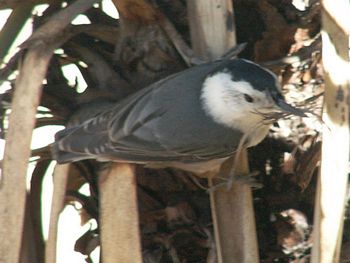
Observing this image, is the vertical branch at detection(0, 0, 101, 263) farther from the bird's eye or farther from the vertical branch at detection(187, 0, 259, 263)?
the bird's eye

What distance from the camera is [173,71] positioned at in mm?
1681

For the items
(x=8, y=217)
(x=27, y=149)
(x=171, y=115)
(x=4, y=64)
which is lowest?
(x=8, y=217)

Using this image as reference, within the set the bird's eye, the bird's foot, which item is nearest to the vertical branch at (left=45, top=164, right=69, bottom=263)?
the bird's foot

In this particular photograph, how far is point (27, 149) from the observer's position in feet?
4.65

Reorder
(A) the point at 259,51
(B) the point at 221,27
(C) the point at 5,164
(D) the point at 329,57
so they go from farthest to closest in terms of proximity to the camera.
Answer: (A) the point at 259,51 → (B) the point at 221,27 → (C) the point at 5,164 → (D) the point at 329,57

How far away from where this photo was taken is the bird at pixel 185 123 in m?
1.58

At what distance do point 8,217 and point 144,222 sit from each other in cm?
34

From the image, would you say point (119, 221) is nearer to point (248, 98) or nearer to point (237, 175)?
point (237, 175)

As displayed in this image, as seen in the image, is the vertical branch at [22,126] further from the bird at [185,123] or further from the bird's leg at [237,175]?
the bird's leg at [237,175]

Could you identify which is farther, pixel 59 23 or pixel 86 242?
pixel 86 242

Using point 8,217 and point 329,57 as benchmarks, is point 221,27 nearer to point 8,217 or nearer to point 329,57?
point 329,57

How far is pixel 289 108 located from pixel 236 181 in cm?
16

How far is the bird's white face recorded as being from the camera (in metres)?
1.63

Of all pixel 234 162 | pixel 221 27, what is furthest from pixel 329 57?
pixel 234 162
